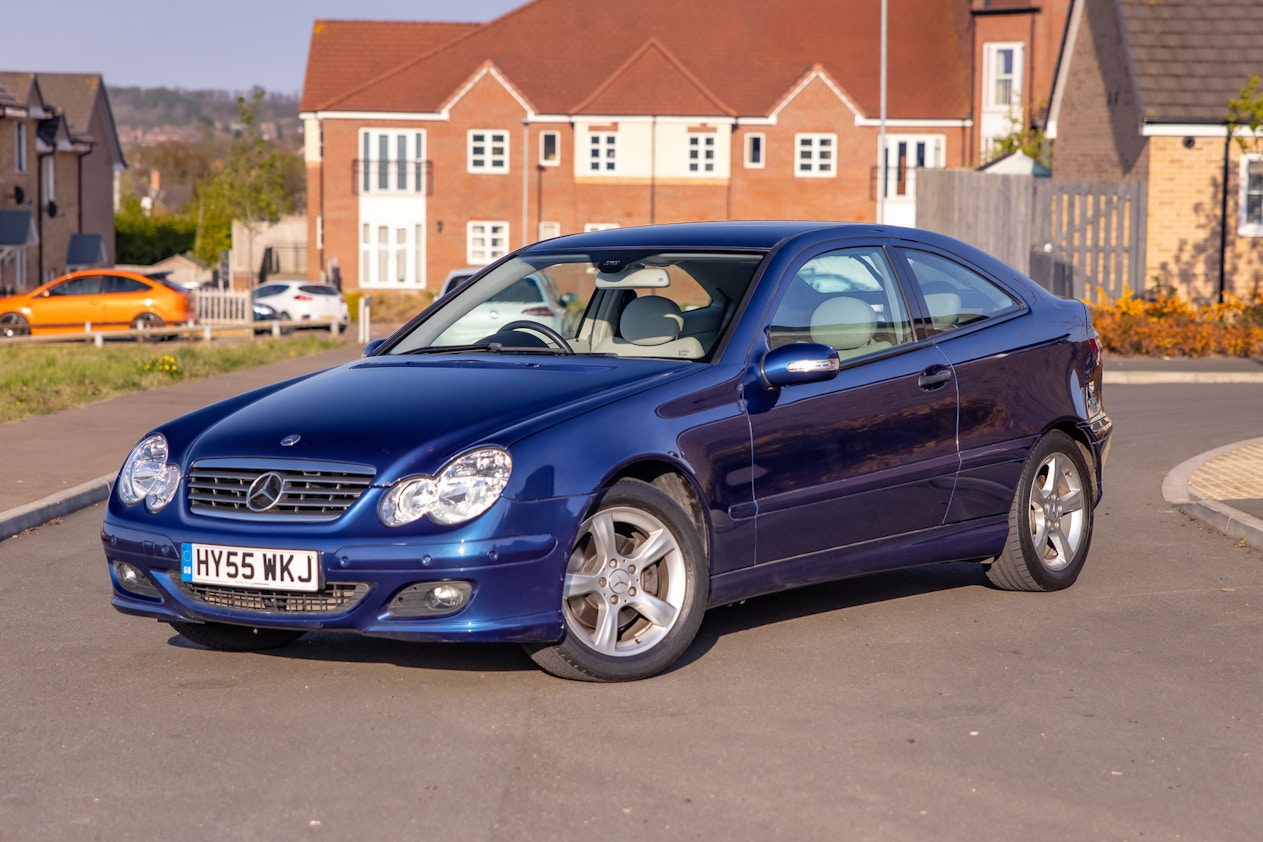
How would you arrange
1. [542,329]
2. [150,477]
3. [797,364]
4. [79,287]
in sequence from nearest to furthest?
[150,477], [797,364], [542,329], [79,287]

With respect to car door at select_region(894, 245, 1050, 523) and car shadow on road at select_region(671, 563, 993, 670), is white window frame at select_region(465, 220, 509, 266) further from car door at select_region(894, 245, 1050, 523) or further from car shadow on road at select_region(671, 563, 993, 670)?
car door at select_region(894, 245, 1050, 523)

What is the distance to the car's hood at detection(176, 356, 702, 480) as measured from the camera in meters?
5.72

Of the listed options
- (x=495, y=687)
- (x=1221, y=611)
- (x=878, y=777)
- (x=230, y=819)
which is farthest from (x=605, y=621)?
(x=1221, y=611)

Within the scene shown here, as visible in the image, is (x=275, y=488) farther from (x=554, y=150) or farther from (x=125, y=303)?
(x=554, y=150)

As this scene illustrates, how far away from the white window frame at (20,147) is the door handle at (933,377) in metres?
54.3

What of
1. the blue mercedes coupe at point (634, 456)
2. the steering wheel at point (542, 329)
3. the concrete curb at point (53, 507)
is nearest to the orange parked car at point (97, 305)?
the concrete curb at point (53, 507)

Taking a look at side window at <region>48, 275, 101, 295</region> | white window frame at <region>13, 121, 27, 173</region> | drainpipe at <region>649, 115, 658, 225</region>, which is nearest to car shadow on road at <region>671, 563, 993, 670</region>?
side window at <region>48, 275, 101, 295</region>

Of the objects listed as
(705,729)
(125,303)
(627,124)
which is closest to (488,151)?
(627,124)

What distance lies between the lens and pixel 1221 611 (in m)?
7.44

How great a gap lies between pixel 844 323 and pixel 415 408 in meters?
1.88

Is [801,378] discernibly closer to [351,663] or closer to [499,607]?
[499,607]

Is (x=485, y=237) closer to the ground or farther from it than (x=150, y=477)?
farther from it

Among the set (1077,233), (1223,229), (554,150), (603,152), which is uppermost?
(554,150)

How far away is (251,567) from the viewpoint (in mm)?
5727
